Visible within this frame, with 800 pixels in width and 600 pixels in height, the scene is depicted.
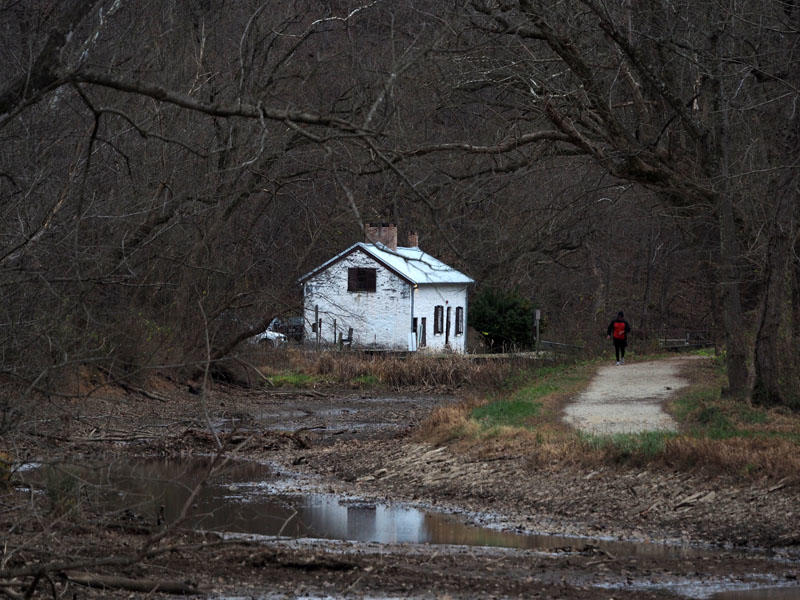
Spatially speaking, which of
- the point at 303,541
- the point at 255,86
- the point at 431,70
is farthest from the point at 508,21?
the point at 303,541

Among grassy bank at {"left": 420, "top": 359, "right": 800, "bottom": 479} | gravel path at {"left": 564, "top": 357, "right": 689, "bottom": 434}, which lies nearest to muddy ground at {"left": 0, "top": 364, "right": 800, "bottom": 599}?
grassy bank at {"left": 420, "top": 359, "right": 800, "bottom": 479}

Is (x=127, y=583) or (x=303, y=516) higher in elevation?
(x=127, y=583)

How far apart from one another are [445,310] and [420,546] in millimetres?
40537

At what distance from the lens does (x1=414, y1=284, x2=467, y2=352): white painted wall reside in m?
52.1

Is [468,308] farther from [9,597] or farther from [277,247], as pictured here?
[9,597]

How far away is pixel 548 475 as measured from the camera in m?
17.2

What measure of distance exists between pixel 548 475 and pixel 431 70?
6369mm

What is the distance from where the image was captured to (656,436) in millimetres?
17672

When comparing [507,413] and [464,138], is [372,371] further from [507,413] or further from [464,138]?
[464,138]

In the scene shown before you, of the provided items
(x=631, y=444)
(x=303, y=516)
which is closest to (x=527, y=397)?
(x=631, y=444)

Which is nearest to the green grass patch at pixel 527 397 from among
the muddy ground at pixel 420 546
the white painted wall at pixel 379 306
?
the muddy ground at pixel 420 546

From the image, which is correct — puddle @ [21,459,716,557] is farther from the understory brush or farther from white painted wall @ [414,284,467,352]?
white painted wall @ [414,284,467,352]

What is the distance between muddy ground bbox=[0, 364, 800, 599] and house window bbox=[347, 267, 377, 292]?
27088 mm

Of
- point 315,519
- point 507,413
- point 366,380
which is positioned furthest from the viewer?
point 366,380
